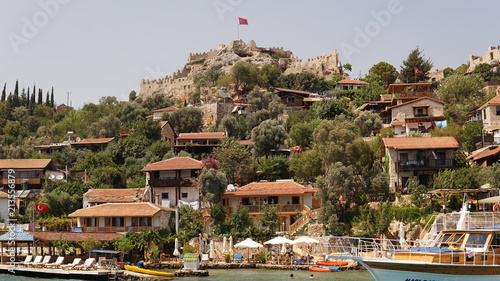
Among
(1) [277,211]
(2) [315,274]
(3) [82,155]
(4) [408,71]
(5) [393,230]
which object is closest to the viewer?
(2) [315,274]

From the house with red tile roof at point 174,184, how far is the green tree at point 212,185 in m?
2.21

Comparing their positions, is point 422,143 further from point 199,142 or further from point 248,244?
point 199,142

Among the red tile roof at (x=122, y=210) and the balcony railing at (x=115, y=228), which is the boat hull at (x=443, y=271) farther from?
the balcony railing at (x=115, y=228)

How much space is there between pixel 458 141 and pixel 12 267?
38.8 meters

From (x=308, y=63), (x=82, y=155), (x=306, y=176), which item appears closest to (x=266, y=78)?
(x=308, y=63)

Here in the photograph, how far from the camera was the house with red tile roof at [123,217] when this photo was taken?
5584 cm

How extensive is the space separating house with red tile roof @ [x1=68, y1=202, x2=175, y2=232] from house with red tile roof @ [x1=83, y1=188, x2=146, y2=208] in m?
4.63

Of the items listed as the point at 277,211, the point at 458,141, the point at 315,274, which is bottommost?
the point at 315,274

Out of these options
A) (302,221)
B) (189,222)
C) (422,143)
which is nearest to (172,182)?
(189,222)

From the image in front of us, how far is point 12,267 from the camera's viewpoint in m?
46.8

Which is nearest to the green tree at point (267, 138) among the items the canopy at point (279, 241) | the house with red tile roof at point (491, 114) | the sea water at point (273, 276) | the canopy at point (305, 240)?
the house with red tile roof at point (491, 114)

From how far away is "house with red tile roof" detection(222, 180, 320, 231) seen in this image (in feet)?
189

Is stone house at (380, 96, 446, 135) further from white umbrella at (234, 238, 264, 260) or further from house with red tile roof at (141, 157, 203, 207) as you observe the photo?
white umbrella at (234, 238, 264, 260)

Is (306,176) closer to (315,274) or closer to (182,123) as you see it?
(315,274)
